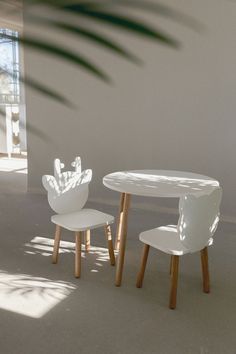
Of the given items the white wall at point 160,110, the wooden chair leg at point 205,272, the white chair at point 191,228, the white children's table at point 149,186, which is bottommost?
the wooden chair leg at point 205,272

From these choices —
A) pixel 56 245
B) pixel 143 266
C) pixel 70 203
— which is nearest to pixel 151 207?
pixel 70 203

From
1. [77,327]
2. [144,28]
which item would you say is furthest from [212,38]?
[144,28]

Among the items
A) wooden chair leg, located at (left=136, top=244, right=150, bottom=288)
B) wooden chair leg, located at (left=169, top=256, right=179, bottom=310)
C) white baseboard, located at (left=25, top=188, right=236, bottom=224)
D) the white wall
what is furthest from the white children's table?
white baseboard, located at (left=25, top=188, right=236, bottom=224)

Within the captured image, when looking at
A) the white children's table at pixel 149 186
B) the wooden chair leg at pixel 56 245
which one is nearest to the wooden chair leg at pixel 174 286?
the white children's table at pixel 149 186

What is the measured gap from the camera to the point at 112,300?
6.81 ft

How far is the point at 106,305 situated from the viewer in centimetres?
203

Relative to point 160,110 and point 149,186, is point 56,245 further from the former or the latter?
point 160,110

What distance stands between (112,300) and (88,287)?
209 mm

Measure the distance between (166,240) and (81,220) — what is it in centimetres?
63

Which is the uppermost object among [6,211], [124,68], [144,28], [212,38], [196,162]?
[212,38]

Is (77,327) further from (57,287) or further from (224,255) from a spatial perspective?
(224,255)

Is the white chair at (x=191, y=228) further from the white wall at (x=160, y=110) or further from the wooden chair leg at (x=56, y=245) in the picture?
the white wall at (x=160, y=110)

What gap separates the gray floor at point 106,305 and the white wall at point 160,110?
1148 mm

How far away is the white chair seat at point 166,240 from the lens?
2.00 metres
